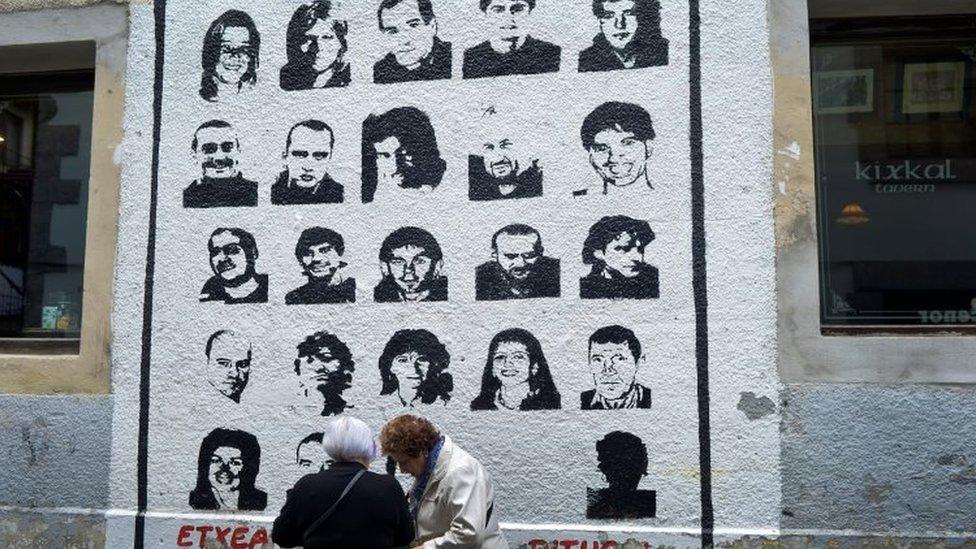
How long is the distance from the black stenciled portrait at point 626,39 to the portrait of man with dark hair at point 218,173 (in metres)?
2.16

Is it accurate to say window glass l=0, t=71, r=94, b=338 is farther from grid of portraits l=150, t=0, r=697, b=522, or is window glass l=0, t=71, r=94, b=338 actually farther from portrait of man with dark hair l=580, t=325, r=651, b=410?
portrait of man with dark hair l=580, t=325, r=651, b=410

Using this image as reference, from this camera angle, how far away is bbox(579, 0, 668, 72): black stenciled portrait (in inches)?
222

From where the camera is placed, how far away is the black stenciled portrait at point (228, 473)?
5.73 m

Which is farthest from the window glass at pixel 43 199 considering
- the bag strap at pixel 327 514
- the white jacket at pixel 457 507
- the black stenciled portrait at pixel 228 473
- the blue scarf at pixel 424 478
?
the bag strap at pixel 327 514

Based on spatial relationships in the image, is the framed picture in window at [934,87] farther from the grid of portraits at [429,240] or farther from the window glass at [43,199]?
the window glass at [43,199]

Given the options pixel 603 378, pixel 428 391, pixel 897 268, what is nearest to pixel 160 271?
pixel 428 391

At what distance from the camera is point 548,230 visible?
5602 mm

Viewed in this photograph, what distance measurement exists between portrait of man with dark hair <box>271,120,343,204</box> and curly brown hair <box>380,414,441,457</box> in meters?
1.89

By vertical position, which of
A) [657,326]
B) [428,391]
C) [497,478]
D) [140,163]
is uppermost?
[140,163]

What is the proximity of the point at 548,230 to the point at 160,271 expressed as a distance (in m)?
2.40

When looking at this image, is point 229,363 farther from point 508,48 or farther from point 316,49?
point 508,48

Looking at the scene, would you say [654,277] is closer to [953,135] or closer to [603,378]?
[603,378]

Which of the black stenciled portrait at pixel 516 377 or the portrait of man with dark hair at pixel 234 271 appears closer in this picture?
the black stenciled portrait at pixel 516 377

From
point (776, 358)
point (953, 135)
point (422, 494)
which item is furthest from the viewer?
point (953, 135)
